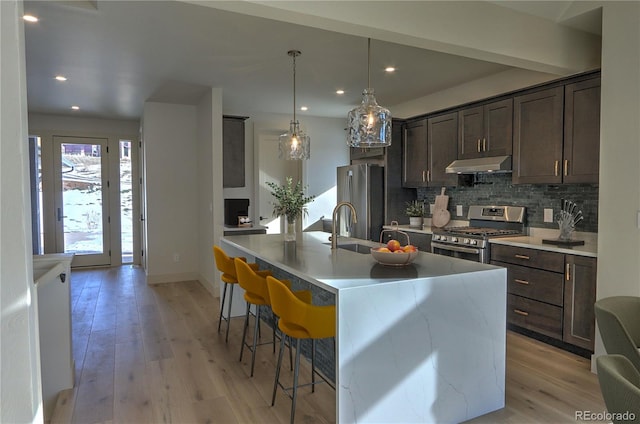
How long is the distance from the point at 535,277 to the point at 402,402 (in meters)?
2.07

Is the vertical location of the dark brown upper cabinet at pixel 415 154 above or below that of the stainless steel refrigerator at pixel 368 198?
above

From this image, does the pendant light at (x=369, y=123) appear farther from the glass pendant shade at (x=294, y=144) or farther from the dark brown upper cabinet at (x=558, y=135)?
the dark brown upper cabinet at (x=558, y=135)

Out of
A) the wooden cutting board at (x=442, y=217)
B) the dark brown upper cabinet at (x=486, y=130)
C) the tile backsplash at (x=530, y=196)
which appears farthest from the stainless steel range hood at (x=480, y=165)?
the wooden cutting board at (x=442, y=217)

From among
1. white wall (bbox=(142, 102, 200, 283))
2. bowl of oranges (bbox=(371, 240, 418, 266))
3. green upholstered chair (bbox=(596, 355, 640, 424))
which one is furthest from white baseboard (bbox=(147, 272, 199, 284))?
green upholstered chair (bbox=(596, 355, 640, 424))

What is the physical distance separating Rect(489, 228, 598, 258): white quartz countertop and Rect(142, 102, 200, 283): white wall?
4.42 m

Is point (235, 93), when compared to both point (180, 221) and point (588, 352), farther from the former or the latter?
point (588, 352)

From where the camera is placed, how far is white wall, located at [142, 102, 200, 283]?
6.11m

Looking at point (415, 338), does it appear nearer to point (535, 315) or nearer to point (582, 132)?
point (535, 315)

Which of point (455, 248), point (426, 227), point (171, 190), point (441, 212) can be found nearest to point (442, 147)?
point (441, 212)

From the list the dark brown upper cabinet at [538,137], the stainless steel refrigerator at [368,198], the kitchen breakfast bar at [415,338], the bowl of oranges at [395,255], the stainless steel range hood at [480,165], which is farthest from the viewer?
the stainless steel refrigerator at [368,198]

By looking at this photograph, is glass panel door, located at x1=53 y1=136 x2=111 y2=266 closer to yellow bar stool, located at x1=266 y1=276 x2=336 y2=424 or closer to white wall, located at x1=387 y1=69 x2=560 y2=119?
white wall, located at x1=387 y1=69 x2=560 y2=119

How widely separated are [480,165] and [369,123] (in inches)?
72.2

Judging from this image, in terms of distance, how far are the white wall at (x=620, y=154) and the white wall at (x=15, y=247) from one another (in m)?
3.46

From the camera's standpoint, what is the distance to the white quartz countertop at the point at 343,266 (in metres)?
2.19
